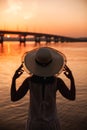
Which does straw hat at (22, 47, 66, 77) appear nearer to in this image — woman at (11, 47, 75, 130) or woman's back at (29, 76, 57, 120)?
woman at (11, 47, 75, 130)

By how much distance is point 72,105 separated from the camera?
623 inches

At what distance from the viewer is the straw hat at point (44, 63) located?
4.42 meters

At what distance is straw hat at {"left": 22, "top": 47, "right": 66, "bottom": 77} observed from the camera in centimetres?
442

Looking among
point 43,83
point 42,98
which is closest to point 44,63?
point 43,83

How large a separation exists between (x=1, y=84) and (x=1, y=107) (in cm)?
828

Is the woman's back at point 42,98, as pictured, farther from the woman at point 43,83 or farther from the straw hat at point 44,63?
the straw hat at point 44,63

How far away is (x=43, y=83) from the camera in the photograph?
4.52m

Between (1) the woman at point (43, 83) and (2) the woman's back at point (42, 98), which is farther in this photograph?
(2) the woman's back at point (42, 98)

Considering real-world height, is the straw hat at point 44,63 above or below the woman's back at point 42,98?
above

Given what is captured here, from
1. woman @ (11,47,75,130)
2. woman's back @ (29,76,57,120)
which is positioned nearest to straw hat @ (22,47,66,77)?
woman @ (11,47,75,130)

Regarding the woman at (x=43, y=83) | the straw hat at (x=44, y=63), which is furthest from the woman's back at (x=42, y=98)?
the straw hat at (x=44, y=63)

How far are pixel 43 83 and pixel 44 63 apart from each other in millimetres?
311

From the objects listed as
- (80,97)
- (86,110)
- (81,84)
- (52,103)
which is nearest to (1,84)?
(81,84)

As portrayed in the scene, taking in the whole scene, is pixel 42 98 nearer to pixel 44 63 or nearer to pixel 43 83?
pixel 43 83
